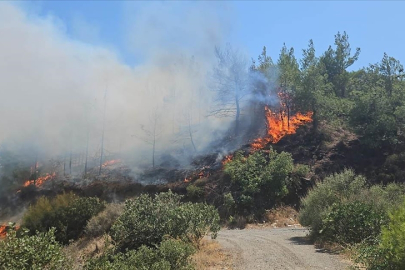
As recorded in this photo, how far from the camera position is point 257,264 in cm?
1228

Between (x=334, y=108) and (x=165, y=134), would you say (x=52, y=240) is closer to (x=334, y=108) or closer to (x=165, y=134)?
(x=334, y=108)

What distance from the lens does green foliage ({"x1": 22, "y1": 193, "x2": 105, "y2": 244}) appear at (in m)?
Result: 22.2

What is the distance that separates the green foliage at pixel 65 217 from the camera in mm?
22219

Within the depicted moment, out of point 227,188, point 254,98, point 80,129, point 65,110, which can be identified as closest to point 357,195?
point 227,188

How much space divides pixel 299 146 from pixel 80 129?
119 ft

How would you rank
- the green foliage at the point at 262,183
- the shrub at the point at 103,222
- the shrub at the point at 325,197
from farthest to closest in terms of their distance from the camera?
the green foliage at the point at 262,183 < the shrub at the point at 103,222 < the shrub at the point at 325,197

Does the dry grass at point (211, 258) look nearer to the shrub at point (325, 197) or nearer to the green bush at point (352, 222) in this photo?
the green bush at point (352, 222)

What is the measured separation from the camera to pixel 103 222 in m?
21.1

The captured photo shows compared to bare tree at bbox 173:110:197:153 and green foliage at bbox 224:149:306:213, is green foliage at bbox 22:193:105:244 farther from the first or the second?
bare tree at bbox 173:110:197:153

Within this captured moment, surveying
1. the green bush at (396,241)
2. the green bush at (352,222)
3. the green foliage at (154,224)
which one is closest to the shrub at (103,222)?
the green foliage at (154,224)

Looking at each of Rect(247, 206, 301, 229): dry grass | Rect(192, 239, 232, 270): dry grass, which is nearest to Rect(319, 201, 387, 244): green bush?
Rect(192, 239, 232, 270): dry grass

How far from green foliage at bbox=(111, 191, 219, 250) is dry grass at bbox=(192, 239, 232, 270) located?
73cm

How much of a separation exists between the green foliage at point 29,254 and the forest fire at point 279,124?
32501mm

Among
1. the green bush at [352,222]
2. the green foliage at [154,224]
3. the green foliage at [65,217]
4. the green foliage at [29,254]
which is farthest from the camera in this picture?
the green foliage at [65,217]
